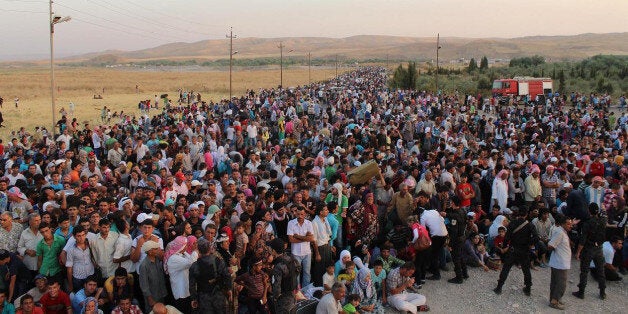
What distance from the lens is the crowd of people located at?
5.86m

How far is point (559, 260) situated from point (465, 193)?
2288 millimetres

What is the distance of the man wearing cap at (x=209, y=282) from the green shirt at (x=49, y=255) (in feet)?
5.90

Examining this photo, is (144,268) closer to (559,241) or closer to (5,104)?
(559,241)

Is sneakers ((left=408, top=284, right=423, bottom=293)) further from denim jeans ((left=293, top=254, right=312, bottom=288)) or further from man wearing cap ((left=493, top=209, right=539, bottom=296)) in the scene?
denim jeans ((left=293, top=254, right=312, bottom=288))

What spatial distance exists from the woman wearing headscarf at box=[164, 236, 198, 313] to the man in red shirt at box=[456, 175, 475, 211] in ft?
17.2

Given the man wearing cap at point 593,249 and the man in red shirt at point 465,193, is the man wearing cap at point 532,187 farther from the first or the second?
the man wearing cap at point 593,249

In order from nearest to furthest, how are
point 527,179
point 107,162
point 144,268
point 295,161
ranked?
point 144,268
point 527,179
point 107,162
point 295,161

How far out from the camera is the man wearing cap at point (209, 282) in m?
5.48

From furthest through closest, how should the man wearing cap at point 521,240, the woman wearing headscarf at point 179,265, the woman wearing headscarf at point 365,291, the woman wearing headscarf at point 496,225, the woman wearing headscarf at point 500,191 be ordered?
the woman wearing headscarf at point 500,191 → the woman wearing headscarf at point 496,225 → the man wearing cap at point 521,240 → the woman wearing headscarf at point 365,291 → the woman wearing headscarf at point 179,265

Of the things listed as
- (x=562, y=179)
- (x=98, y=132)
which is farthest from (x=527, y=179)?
(x=98, y=132)

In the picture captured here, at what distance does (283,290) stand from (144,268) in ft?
5.43

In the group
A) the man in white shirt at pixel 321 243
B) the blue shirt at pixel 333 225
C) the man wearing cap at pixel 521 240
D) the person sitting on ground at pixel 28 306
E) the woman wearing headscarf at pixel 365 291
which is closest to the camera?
the person sitting on ground at pixel 28 306

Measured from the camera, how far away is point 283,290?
604cm

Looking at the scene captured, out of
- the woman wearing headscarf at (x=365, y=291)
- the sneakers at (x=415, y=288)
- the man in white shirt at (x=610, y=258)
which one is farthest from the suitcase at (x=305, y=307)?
the man in white shirt at (x=610, y=258)
